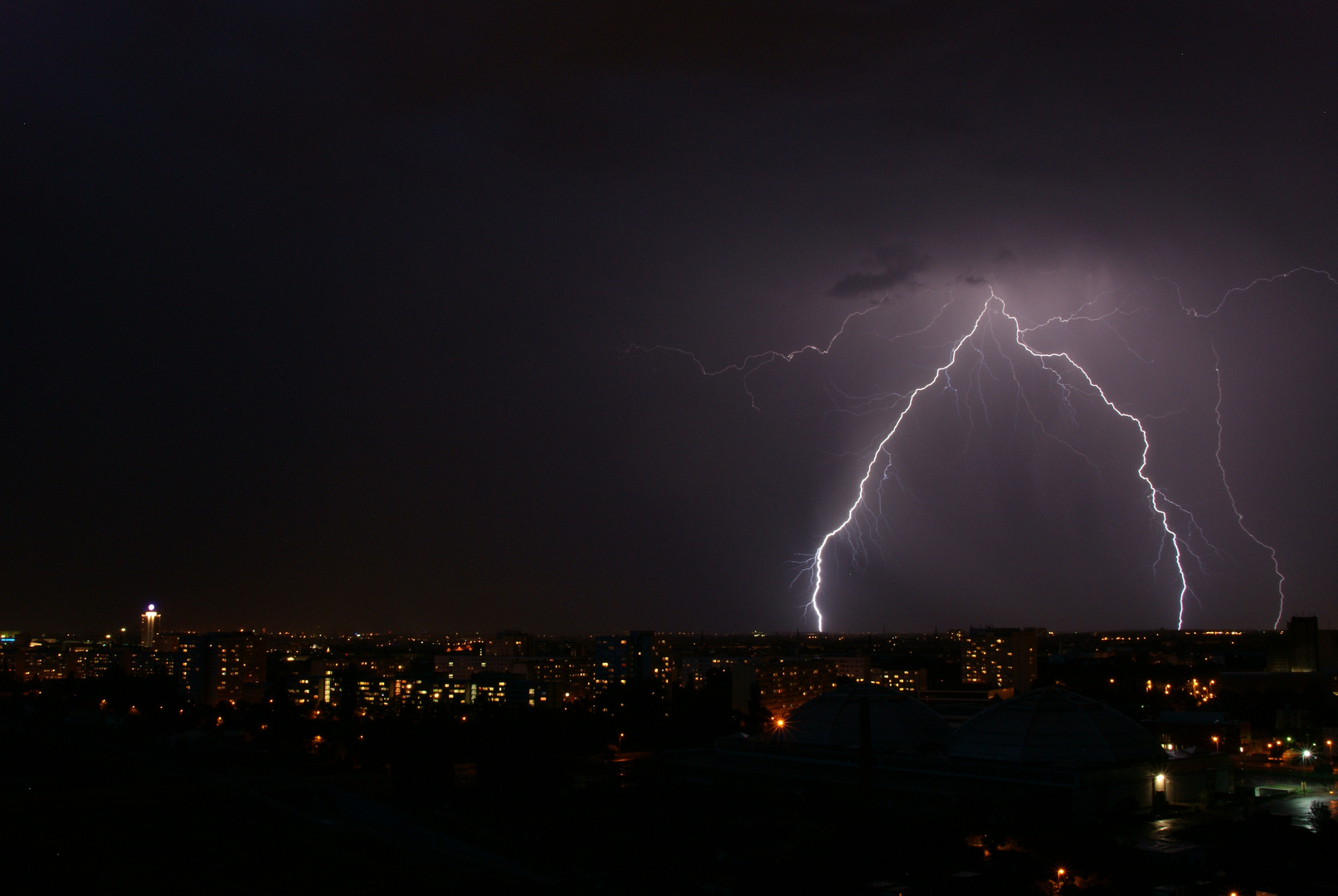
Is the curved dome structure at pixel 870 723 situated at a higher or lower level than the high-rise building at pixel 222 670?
higher

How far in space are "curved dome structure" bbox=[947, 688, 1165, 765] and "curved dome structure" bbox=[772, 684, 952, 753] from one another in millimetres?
2367

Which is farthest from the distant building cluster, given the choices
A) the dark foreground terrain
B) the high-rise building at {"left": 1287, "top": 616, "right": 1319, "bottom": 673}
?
the dark foreground terrain

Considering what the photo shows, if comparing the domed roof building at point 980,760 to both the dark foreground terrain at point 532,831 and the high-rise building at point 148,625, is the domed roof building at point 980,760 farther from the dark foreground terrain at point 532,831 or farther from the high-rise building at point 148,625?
the high-rise building at point 148,625

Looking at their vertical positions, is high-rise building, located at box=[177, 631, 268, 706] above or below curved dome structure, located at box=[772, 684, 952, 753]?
below

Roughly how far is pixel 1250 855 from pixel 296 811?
28.6 metres

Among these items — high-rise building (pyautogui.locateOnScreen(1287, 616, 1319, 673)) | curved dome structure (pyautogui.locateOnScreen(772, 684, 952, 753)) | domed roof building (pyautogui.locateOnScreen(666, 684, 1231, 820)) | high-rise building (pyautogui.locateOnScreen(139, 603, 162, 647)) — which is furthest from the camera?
high-rise building (pyautogui.locateOnScreen(139, 603, 162, 647))

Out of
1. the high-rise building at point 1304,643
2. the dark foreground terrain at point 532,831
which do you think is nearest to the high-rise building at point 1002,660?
the high-rise building at point 1304,643

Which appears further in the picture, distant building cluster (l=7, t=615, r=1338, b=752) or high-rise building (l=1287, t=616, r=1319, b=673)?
high-rise building (l=1287, t=616, r=1319, b=673)

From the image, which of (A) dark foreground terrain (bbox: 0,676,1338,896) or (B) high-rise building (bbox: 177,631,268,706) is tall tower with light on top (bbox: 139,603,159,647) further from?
(A) dark foreground terrain (bbox: 0,676,1338,896)

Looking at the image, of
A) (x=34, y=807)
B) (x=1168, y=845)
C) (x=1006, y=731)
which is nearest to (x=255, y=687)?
(x=34, y=807)

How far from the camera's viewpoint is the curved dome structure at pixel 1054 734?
31.8 metres

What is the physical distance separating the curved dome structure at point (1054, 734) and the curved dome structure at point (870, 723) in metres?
2.37

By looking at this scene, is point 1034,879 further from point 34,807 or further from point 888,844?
point 34,807

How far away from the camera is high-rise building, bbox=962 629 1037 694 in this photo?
8844 cm
